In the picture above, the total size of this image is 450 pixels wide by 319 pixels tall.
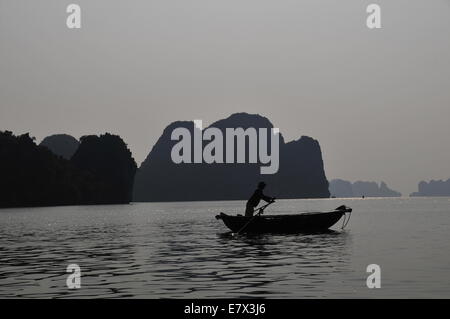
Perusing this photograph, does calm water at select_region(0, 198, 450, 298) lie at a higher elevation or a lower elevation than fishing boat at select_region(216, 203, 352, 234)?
lower

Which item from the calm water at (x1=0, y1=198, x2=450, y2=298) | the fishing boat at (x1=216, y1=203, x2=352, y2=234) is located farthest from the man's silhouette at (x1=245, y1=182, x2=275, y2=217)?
the calm water at (x1=0, y1=198, x2=450, y2=298)

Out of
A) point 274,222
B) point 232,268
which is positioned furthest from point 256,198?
point 232,268

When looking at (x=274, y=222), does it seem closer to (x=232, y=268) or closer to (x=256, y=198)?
(x=256, y=198)

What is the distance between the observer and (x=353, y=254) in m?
27.2

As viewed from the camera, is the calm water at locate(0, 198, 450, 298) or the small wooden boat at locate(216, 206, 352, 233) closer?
the calm water at locate(0, 198, 450, 298)

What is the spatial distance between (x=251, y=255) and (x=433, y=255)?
7998 millimetres

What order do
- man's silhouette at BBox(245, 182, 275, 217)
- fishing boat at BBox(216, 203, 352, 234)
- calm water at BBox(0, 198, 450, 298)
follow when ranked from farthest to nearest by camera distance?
fishing boat at BBox(216, 203, 352, 234) → man's silhouette at BBox(245, 182, 275, 217) → calm water at BBox(0, 198, 450, 298)

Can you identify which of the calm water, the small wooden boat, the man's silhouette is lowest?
the calm water

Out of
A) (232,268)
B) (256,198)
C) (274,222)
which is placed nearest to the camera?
(232,268)

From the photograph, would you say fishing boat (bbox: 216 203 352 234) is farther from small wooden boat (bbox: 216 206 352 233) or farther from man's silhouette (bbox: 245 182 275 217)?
man's silhouette (bbox: 245 182 275 217)

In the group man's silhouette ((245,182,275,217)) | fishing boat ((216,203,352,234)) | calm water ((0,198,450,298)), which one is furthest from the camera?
fishing boat ((216,203,352,234))
